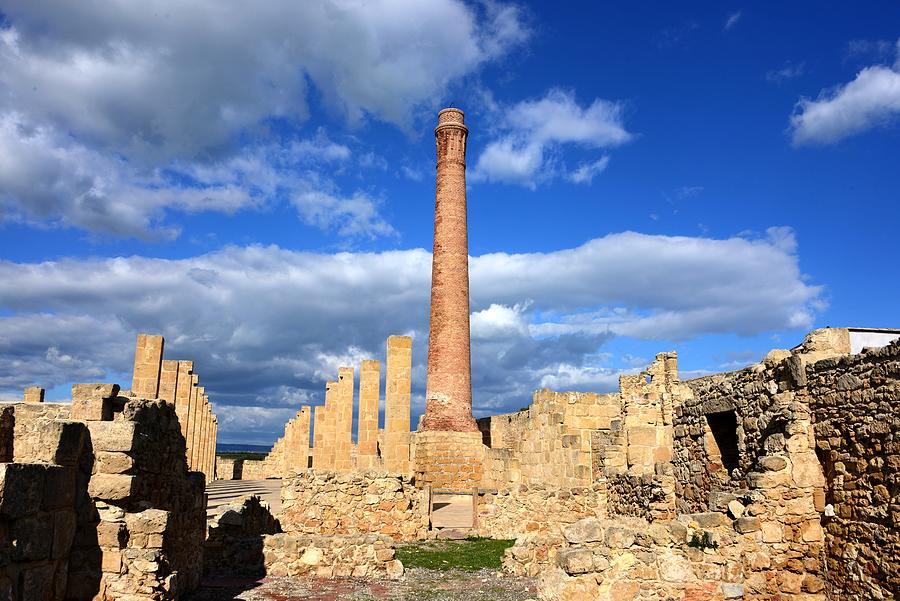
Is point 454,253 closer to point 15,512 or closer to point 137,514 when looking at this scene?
point 137,514

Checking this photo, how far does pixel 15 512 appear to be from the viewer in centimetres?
455

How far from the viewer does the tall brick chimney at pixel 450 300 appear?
23.2 meters

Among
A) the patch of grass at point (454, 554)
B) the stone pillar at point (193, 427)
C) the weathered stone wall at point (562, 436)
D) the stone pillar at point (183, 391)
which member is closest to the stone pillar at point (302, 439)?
the stone pillar at point (193, 427)

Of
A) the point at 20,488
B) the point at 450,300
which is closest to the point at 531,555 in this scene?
the point at 20,488

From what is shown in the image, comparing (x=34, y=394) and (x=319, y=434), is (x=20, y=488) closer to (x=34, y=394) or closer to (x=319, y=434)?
(x=34, y=394)

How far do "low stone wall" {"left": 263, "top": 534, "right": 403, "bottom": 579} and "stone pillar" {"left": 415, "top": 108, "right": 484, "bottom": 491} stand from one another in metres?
11.1

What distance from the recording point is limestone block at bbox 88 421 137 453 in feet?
20.5

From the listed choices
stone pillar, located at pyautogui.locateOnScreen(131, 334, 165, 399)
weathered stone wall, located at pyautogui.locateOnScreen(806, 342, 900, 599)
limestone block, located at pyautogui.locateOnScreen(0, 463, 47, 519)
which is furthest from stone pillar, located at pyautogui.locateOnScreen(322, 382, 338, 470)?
limestone block, located at pyautogui.locateOnScreen(0, 463, 47, 519)

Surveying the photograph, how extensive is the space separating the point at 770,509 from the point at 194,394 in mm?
23119

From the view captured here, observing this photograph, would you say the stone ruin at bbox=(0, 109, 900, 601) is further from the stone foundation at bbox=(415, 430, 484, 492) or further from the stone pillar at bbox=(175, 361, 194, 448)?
the stone pillar at bbox=(175, 361, 194, 448)

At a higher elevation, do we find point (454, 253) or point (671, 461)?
point (454, 253)

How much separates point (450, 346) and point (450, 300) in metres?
1.67

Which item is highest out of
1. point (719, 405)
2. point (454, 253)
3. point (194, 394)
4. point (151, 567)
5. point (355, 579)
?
point (454, 253)

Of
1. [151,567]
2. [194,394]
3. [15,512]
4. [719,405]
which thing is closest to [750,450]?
[719,405]
